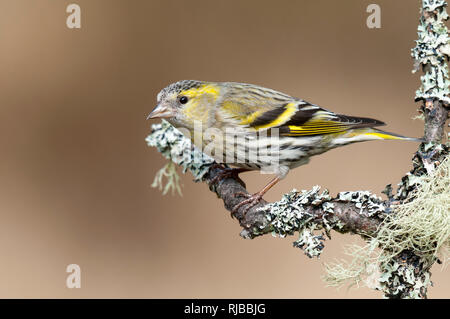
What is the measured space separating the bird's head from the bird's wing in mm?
139

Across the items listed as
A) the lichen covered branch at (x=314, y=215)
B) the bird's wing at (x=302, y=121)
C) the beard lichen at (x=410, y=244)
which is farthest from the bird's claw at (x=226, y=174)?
the beard lichen at (x=410, y=244)

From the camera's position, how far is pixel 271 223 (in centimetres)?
135

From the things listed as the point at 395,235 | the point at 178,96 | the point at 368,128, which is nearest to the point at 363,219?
the point at 395,235

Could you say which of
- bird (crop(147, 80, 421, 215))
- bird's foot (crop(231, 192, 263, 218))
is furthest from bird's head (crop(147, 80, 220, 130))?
bird's foot (crop(231, 192, 263, 218))

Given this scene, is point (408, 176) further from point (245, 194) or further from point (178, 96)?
point (178, 96)

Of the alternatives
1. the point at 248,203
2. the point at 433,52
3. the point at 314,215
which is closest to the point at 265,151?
the point at 248,203

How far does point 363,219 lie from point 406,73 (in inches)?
65.5

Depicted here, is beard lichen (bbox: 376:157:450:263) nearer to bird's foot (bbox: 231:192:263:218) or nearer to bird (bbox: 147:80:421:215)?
bird's foot (bbox: 231:192:263:218)

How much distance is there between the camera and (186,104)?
1.75 meters

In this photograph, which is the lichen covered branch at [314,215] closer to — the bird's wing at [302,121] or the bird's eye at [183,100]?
the bird's wing at [302,121]

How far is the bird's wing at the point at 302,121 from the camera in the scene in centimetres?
172

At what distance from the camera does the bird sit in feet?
5.57

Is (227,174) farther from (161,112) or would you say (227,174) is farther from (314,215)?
(314,215)

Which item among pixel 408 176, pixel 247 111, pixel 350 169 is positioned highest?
pixel 247 111
